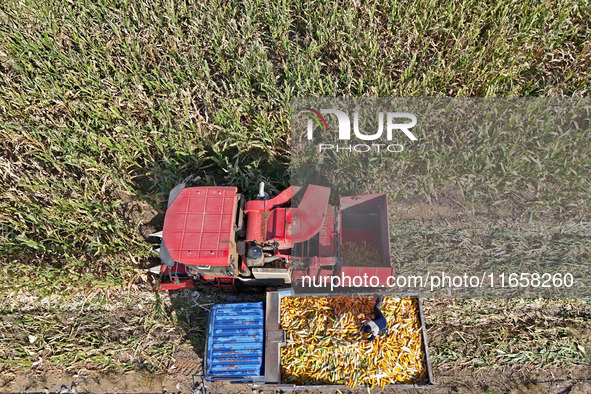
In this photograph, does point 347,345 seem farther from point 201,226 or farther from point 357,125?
point 357,125

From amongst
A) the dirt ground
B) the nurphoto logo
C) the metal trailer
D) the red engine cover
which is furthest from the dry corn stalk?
the nurphoto logo

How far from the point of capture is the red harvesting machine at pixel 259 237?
4902mm

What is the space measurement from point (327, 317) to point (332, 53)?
17.6 feet

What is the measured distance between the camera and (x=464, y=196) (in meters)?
6.47

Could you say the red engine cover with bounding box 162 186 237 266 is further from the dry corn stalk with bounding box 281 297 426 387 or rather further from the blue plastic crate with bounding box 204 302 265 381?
the dry corn stalk with bounding box 281 297 426 387

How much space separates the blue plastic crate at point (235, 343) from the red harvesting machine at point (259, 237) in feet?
1.84

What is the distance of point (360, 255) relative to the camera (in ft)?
19.4

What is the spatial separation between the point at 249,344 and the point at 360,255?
7.89 feet

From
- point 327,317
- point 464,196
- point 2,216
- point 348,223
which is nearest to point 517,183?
point 464,196

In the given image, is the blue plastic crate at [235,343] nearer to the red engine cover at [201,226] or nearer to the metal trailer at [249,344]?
the metal trailer at [249,344]

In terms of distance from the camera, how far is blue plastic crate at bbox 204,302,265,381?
16.3 ft

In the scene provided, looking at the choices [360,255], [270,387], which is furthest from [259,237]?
[270,387]

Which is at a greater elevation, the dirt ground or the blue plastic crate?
the blue plastic crate

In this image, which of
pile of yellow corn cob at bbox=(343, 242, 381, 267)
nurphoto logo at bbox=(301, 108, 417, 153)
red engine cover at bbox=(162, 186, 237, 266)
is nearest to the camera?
red engine cover at bbox=(162, 186, 237, 266)
